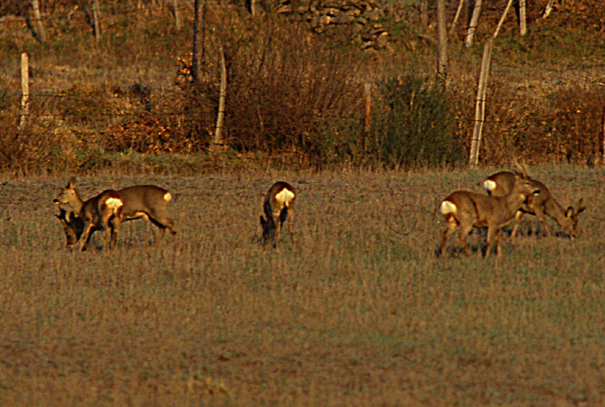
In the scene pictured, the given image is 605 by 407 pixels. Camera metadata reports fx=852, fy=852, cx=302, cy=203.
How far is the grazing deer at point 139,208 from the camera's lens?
11.4 meters

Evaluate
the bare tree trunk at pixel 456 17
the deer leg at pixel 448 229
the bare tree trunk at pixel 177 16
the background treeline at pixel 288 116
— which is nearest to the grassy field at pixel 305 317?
the deer leg at pixel 448 229

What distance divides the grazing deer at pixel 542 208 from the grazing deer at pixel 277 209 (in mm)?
2859

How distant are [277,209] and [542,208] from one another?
3.65 meters

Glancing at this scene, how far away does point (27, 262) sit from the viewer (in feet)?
34.5

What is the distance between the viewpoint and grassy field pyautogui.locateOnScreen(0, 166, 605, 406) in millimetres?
5820

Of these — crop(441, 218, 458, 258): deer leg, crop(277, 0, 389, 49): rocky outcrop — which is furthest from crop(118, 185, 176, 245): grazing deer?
crop(277, 0, 389, 49): rocky outcrop

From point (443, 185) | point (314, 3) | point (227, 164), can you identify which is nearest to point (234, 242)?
point (443, 185)

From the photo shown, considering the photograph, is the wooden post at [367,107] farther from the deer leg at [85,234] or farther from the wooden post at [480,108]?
the deer leg at [85,234]

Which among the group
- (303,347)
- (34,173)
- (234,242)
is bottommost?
(34,173)

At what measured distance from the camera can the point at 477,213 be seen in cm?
1023

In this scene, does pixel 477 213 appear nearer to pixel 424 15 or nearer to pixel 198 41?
pixel 198 41

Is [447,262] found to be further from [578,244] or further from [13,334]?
[13,334]

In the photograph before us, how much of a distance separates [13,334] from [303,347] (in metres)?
2.60

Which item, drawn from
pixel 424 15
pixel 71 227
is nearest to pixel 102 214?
pixel 71 227
